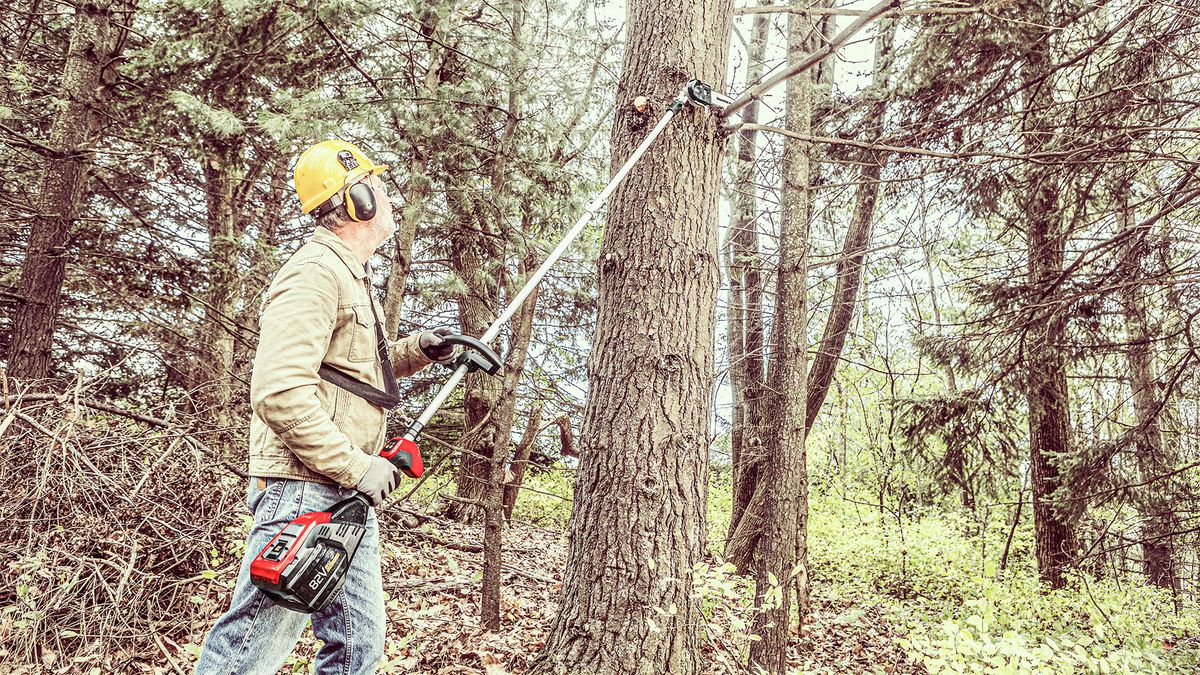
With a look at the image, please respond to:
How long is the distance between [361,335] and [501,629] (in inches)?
147

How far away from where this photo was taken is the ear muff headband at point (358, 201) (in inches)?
105

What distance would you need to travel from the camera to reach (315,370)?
2279 millimetres

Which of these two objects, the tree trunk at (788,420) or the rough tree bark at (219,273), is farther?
the rough tree bark at (219,273)

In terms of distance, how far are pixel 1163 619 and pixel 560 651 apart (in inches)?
305

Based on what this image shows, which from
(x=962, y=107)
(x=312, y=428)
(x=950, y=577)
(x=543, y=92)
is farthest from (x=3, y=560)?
(x=950, y=577)

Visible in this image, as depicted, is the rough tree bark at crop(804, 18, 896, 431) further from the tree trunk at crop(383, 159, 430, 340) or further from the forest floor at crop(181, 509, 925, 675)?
the tree trunk at crop(383, 159, 430, 340)

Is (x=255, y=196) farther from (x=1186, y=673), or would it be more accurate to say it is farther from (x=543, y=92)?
Result: (x=1186, y=673)

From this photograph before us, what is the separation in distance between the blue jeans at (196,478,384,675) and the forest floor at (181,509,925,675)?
173cm

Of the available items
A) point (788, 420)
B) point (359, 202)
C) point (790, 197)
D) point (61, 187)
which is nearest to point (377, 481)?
point (359, 202)

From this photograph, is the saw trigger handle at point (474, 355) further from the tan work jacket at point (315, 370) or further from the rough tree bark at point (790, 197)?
the rough tree bark at point (790, 197)

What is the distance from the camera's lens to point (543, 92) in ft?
22.2

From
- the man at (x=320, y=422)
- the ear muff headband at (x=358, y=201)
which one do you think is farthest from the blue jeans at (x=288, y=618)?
the ear muff headband at (x=358, y=201)

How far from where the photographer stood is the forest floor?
460 centimetres

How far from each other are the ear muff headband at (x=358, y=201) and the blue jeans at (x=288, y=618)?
994 millimetres
